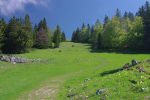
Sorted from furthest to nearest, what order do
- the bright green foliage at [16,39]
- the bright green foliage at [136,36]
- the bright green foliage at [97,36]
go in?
1. the bright green foliage at [97,36]
2. the bright green foliage at [136,36]
3. the bright green foliage at [16,39]

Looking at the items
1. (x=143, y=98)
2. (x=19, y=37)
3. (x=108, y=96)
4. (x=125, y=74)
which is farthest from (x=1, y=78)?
(x=19, y=37)

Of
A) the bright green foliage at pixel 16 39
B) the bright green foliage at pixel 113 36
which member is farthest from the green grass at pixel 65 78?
the bright green foliage at pixel 113 36

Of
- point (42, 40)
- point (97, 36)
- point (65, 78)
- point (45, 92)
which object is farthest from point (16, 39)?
point (45, 92)

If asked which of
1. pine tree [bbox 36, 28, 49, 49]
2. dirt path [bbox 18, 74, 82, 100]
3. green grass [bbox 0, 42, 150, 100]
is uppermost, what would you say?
pine tree [bbox 36, 28, 49, 49]

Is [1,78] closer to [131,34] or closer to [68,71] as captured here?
[68,71]

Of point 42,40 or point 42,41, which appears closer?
point 42,40

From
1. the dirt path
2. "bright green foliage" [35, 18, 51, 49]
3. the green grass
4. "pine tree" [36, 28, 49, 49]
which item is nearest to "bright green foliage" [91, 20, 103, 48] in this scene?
"bright green foliage" [35, 18, 51, 49]

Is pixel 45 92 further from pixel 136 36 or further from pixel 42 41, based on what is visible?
pixel 42 41

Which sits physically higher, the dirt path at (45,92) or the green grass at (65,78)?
the green grass at (65,78)

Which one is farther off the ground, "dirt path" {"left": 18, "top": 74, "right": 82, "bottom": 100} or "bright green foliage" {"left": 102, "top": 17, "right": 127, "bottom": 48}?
"bright green foliage" {"left": 102, "top": 17, "right": 127, "bottom": 48}

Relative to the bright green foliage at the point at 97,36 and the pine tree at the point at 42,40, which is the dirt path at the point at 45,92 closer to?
the pine tree at the point at 42,40

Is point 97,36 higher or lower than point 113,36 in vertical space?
higher

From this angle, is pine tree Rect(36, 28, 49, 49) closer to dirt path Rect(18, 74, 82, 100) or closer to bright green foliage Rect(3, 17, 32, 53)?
bright green foliage Rect(3, 17, 32, 53)

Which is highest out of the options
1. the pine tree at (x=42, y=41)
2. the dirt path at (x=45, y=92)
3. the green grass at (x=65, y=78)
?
the pine tree at (x=42, y=41)
